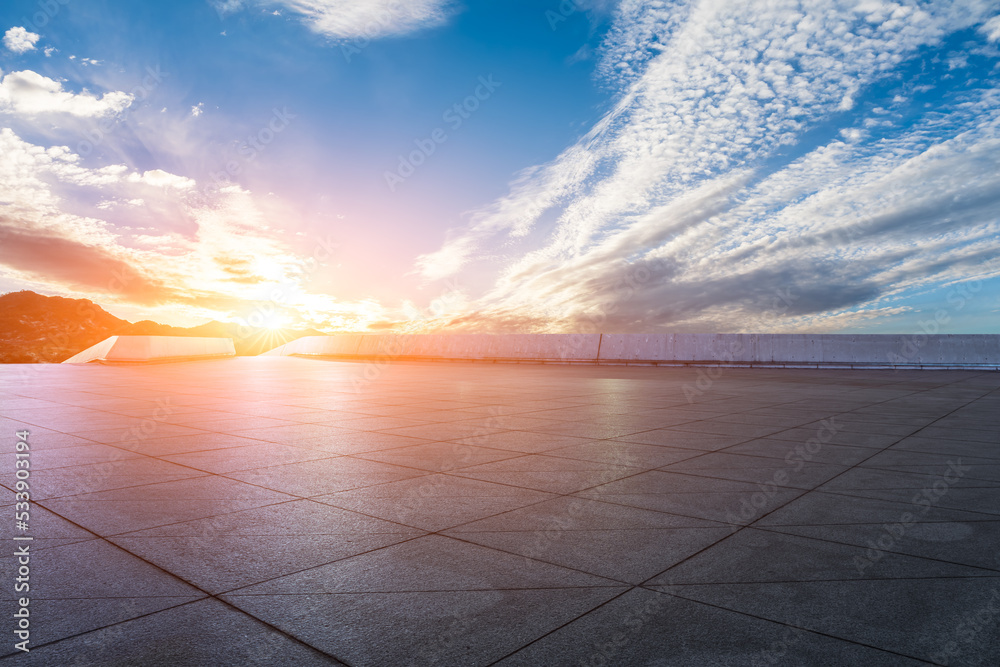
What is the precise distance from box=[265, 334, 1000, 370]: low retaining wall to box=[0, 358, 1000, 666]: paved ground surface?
2137cm

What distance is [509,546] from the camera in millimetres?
3602

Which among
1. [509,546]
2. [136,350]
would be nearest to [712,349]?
[509,546]

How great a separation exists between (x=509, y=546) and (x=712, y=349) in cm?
2837

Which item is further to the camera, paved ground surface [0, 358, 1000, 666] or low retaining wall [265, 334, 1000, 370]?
low retaining wall [265, 334, 1000, 370]

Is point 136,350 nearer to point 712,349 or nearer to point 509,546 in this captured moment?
point 712,349

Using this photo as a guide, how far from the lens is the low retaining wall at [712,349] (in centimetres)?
2567

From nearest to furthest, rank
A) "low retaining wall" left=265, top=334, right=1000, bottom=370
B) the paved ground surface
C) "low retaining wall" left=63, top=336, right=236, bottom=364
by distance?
1. the paved ground surface
2. "low retaining wall" left=265, top=334, right=1000, bottom=370
3. "low retaining wall" left=63, top=336, right=236, bottom=364

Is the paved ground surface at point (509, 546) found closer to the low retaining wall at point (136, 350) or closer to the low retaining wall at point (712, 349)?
the low retaining wall at point (712, 349)

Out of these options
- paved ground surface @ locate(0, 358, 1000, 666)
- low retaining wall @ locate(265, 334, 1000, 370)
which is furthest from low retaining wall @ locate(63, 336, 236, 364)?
paved ground surface @ locate(0, 358, 1000, 666)

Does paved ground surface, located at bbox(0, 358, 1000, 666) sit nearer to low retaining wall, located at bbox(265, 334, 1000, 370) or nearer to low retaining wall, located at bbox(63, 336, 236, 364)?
low retaining wall, located at bbox(265, 334, 1000, 370)

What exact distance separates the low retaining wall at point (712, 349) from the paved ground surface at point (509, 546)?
841 inches

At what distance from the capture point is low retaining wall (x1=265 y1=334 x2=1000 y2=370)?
25.7m

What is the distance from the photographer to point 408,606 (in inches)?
110

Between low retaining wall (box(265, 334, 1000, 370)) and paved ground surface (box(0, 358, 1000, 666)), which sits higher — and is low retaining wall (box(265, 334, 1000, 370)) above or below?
above
